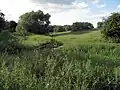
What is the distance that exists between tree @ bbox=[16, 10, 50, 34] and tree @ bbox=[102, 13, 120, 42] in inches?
851

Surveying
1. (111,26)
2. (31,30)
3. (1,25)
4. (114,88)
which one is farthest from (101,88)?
(31,30)

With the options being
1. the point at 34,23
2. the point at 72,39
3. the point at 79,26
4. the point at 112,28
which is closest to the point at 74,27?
the point at 79,26

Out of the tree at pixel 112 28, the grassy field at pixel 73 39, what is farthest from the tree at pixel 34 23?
the tree at pixel 112 28

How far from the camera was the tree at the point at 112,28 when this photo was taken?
30034 millimetres

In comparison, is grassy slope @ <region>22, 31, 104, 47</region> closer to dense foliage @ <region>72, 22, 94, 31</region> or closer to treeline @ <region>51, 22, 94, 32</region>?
dense foliage @ <region>72, 22, 94, 31</region>

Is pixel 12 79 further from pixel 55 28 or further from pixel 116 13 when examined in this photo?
pixel 55 28

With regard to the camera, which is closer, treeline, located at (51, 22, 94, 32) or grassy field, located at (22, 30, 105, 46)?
grassy field, located at (22, 30, 105, 46)

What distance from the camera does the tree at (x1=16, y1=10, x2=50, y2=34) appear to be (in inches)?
1993

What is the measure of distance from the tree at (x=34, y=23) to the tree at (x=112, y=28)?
2161cm

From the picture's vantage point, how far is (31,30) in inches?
2005

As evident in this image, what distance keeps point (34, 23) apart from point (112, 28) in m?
23.0

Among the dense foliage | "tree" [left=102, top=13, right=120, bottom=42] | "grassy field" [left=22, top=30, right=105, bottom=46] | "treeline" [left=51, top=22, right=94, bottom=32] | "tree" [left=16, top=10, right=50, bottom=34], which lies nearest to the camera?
"grassy field" [left=22, top=30, right=105, bottom=46]

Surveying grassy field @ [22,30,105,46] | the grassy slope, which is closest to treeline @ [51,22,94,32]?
grassy field @ [22,30,105,46]

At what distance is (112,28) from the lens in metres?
30.1
